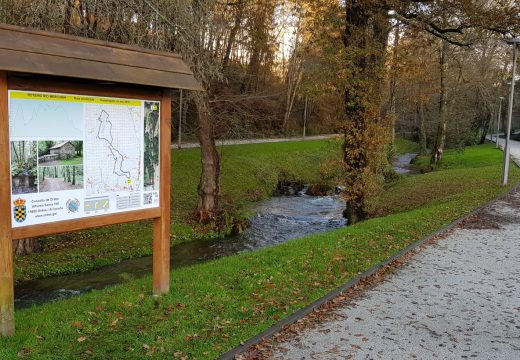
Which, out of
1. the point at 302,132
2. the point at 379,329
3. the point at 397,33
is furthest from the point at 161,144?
the point at 302,132

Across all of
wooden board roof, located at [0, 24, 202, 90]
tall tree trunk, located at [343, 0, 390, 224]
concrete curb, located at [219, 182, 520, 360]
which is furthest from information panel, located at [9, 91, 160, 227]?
tall tree trunk, located at [343, 0, 390, 224]

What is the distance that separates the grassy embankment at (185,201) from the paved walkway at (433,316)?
6.98 meters

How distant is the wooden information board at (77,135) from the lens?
462 centimetres

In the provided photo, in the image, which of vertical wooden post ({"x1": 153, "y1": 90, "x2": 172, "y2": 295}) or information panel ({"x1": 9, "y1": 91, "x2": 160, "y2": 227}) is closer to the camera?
information panel ({"x1": 9, "y1": 91, "x2": 160, "y2": 227})

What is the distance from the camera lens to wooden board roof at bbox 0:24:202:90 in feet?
14.5

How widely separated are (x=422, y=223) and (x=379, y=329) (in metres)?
6.89

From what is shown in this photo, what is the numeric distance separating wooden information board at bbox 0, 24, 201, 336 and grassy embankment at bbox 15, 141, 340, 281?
18.5ft

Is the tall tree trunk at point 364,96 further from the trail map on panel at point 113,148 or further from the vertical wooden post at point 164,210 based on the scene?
the trail map on panel at point 113,148

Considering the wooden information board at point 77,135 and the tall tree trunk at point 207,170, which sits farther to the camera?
the tall tree trunk at point 207,170

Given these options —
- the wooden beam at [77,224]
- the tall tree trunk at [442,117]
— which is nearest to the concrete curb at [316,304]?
the wooden beam at [77,224]

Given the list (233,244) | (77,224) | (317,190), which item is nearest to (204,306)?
(77,224)

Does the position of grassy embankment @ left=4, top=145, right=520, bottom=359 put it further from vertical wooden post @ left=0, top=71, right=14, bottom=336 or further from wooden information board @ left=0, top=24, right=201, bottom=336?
wooden information board @ left=0, top=24, right=201, bottom=336

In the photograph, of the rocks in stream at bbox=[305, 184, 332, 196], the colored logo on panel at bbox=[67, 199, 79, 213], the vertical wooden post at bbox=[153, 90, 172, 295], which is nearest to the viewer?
the colored logo on panel at bbox=[67, 199, 79, 213]

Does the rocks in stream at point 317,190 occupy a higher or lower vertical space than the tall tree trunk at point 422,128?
lower
